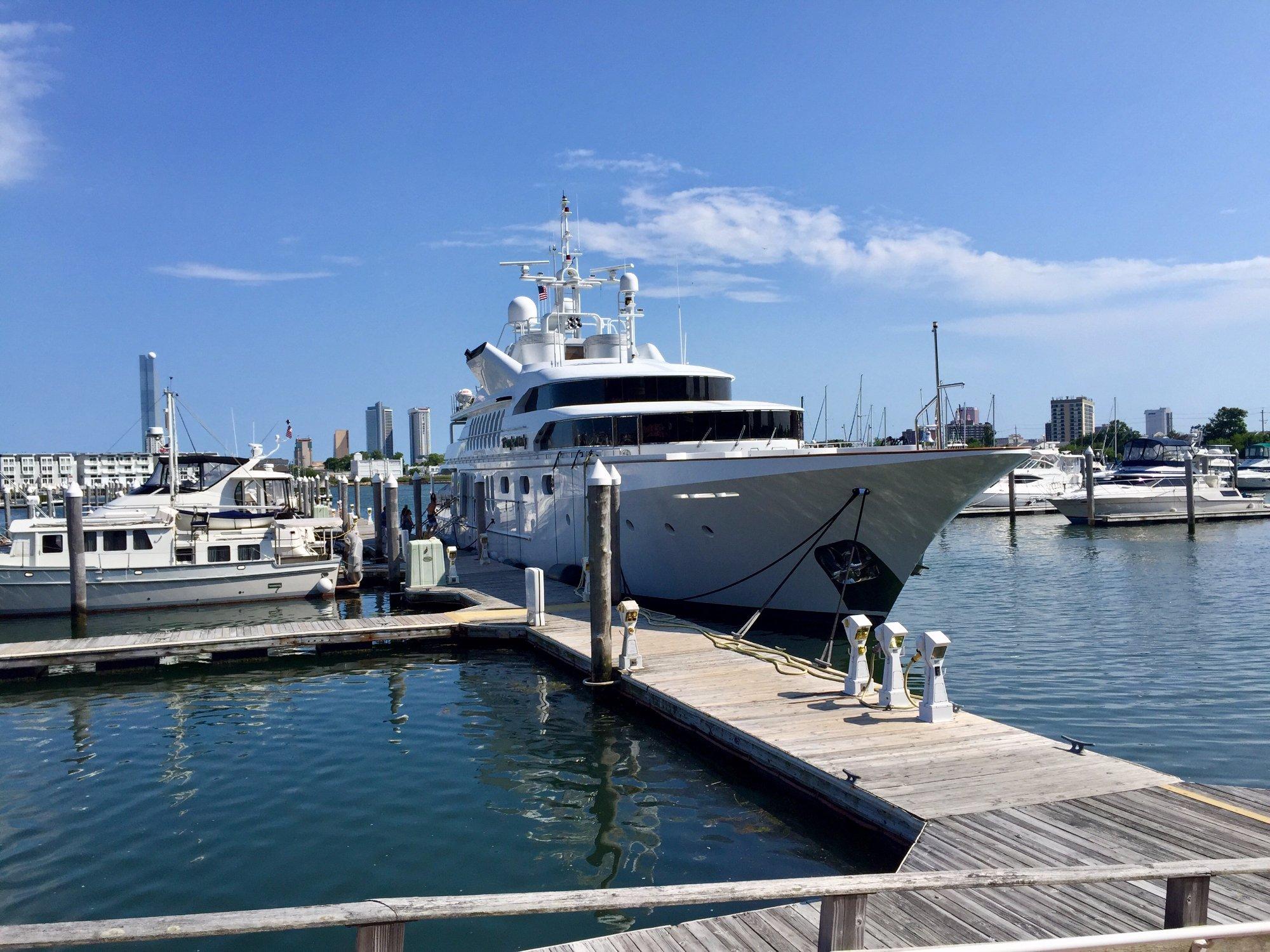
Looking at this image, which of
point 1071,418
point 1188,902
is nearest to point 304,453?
point 1188,902

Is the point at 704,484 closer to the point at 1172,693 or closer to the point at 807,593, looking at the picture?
the point at 807,593

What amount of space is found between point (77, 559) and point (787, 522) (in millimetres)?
16838

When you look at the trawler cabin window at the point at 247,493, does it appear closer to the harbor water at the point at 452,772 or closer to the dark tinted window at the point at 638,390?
the harbor water at the point at 452,772

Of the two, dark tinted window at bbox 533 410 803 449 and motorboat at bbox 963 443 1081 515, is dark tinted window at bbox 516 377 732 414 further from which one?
motorboat at bbox 963 443 1081 515

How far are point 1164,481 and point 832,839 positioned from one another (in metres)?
51.7

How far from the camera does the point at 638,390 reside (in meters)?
19.3

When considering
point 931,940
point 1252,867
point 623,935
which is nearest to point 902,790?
point 931,940

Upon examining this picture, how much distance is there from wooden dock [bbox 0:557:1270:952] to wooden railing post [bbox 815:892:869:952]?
5cm

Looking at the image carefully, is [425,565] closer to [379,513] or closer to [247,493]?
[247,493]

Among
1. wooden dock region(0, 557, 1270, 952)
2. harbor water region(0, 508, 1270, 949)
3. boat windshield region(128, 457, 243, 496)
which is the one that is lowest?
harbor water region(0, 508, 1270, 949)

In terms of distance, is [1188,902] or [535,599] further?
[535,599]

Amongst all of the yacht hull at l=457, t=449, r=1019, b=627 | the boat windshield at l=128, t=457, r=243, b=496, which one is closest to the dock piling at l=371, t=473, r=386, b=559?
the boat windshield at l=128, t=457, r=243, b=496

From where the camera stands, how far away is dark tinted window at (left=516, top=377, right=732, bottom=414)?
19.3 metres

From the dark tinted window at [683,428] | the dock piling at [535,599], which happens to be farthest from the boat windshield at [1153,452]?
the dock piling at [535,599]
